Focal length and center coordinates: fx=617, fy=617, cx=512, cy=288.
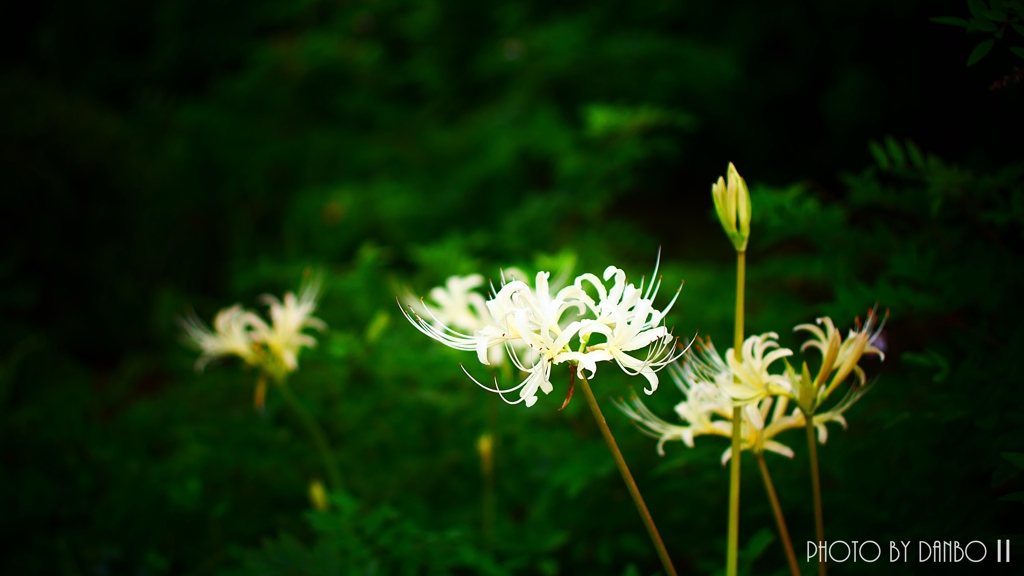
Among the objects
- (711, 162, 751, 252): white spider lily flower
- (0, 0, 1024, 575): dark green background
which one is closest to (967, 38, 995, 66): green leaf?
(0, 0, 1024, 575): dark green background

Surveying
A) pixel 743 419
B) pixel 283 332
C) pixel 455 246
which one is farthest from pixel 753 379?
pixel 455 246

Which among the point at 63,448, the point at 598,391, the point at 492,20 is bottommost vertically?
the point at 63,448

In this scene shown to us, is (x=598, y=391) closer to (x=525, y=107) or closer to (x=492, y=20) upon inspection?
(x=525, y=107)

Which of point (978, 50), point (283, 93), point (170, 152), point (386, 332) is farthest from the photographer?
point (283, 93)

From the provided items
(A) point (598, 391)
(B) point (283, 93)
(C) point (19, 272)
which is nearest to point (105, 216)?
(C) point (19, 272)

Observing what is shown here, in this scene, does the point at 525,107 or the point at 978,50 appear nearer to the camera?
the point at 978,50

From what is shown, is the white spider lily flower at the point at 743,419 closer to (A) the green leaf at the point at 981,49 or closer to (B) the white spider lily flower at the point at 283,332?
(A) the green leaf at the point at 981,49

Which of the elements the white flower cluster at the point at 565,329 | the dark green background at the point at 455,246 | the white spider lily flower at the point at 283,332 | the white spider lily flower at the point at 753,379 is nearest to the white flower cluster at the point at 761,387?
the white spider lily flower at the point at 753,379
